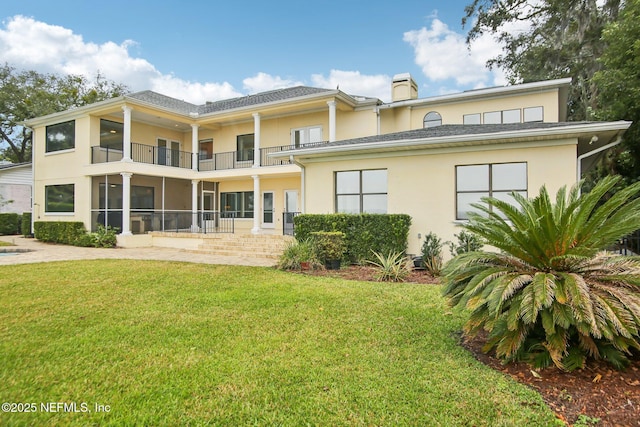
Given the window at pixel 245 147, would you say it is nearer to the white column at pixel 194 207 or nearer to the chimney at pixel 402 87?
the white column at pixel 194 207

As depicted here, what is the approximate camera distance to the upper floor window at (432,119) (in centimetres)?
1638

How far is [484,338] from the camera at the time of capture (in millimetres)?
4344

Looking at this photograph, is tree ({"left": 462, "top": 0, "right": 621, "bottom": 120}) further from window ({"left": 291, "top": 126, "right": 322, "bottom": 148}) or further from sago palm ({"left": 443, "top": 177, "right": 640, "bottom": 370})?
sago palm ({"left": 443, "top": 177, "right": 640, "bottom": 370})

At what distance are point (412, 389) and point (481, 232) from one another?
1.95 meters

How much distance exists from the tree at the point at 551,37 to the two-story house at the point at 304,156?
3476 mm

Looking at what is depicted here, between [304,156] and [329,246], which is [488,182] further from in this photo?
[304,156]

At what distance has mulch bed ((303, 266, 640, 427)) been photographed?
2.68 meters

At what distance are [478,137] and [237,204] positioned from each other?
14417mm

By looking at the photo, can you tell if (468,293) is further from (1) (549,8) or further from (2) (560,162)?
(1) (549,8)

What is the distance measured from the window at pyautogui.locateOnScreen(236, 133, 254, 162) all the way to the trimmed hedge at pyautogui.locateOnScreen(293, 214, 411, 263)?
33.2 ft

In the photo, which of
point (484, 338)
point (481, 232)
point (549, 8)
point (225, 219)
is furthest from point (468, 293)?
point (549, 8)

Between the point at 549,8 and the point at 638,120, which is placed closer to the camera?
the point at 638,120

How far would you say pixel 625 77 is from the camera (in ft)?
40.3

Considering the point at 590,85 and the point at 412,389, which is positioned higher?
the point at 590,85
